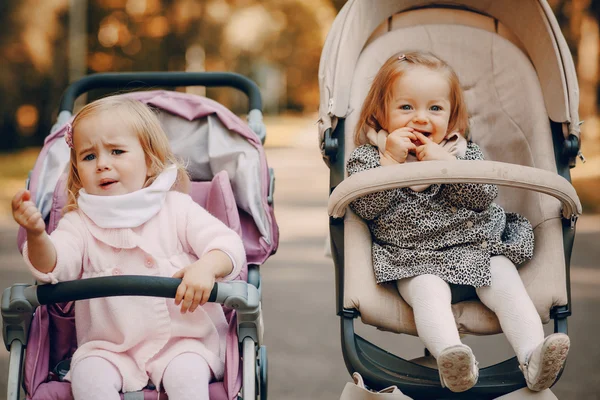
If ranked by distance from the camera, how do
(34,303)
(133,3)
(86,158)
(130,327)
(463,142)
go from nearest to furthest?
(34,303) < (130,327) < (86,158) < (463,142) < (133,3)

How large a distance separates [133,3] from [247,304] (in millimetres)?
15562

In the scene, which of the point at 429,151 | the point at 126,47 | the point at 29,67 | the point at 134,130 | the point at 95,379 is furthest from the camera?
the point at 126,47

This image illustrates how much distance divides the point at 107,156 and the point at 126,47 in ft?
49.5

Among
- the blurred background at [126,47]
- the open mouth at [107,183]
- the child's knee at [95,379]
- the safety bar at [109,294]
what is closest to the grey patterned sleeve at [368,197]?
the safety bar at [109,294]

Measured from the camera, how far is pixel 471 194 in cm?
267


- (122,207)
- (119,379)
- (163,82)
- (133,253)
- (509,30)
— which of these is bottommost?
(119,379)

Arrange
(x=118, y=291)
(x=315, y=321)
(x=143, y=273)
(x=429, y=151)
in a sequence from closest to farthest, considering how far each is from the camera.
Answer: (x=118, y=291) → (x=143, y=273) → (x=429, y=151) → (x=315, y=321)

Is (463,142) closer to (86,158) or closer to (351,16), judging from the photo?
(351,16)

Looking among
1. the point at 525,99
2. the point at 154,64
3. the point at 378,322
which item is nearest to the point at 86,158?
the point at 378,322

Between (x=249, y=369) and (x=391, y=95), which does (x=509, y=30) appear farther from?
(x=249, y=369)

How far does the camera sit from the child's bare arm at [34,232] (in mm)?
2178

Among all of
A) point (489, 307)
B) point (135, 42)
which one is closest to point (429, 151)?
point (489, 307)

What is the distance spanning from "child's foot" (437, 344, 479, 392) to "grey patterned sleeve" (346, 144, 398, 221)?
557 millimetres

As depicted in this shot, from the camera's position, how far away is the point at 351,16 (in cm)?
302
